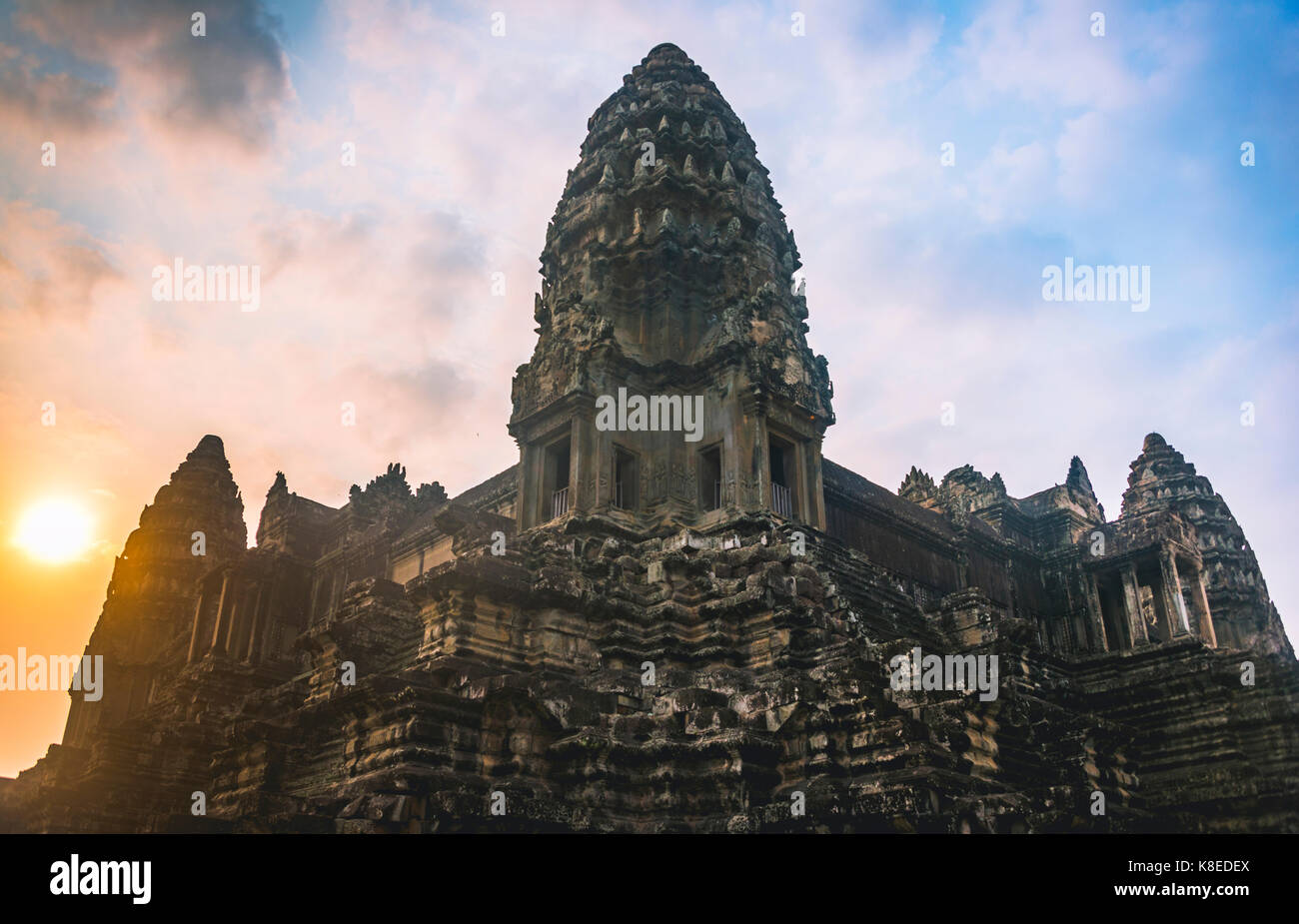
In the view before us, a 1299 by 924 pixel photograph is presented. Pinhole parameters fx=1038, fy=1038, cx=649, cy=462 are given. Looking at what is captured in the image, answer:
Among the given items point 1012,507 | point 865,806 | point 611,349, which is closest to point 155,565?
point 611,349

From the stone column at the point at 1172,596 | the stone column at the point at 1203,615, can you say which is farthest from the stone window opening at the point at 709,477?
the stone column at the point at 1203,615

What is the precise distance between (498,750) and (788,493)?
27.9 feet

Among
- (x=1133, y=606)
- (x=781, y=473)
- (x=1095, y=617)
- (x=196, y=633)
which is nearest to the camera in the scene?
(x=781, y=473)

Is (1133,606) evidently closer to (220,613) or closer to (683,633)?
(683,633)

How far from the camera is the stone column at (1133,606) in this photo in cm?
2464

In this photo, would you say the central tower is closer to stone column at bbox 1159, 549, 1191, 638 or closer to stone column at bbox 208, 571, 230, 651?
stone column at bbox 1159, 549, 1191, 638

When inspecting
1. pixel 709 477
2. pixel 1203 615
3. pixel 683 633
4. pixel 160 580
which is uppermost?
pixel 160 580

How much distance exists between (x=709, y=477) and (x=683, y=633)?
4.83m

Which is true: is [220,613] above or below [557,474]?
below

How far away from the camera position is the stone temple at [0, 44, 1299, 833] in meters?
13.8

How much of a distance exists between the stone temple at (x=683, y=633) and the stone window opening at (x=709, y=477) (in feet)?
0.21

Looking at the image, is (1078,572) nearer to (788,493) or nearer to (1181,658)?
(1181,658)

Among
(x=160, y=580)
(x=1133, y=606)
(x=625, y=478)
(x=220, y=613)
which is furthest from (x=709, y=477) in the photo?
(x=160, y=580)

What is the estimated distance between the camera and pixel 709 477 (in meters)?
20.4
